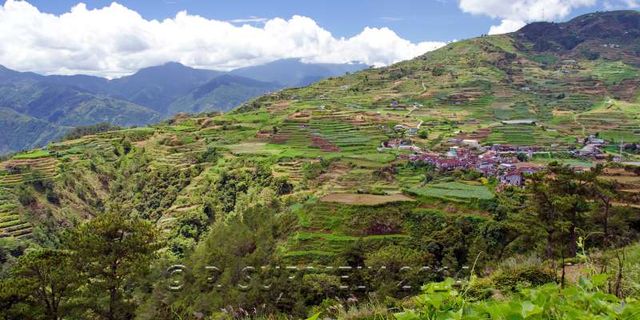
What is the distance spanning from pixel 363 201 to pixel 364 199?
654 mm

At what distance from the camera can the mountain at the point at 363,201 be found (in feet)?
38.2

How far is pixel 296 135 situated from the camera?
54.8 metres

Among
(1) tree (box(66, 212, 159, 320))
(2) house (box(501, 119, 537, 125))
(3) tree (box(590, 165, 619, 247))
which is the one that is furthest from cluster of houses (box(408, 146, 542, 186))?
(1) tree (box(66, 212, 159, 320))

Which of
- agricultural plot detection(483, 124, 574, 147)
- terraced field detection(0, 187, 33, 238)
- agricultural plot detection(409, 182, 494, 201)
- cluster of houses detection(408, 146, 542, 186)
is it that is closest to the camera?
agricultural plot detection(409, 182, 494, 201)

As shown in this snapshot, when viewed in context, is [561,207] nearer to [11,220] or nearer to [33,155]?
[11,220]

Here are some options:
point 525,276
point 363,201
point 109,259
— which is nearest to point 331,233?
point 363,201

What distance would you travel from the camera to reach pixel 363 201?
27.3m

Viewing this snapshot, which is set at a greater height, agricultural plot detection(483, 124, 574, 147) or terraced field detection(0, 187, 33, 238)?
agricultural plot detection(483, 124, 574, 147)

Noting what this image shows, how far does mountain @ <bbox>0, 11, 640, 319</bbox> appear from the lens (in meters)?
11.6

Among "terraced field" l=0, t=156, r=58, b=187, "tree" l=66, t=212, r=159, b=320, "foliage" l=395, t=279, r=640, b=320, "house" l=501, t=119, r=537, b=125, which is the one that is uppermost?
"foliage" l=395, t=279, r=640, b=320

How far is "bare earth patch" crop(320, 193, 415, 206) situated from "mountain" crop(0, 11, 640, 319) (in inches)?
9.5

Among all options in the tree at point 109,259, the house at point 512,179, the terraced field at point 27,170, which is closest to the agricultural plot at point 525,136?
the house at point 512,179

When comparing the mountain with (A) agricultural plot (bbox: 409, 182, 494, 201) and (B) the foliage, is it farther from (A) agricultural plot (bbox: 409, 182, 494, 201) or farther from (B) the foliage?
(A) agricultural plot (bbox: 409, 182, 494, 201)

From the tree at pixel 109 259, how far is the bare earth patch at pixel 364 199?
46.3ft
